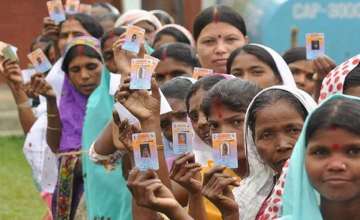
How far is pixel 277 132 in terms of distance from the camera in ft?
16.1

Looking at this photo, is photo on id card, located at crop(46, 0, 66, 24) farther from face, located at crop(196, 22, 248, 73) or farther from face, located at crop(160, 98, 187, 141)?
face, located at crop(160, 98, 187, 141)

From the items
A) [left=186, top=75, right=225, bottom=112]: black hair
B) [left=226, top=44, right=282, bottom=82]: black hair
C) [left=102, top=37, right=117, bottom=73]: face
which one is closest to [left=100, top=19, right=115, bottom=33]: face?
[left=102, top=37, right=117, bottom=73]: face

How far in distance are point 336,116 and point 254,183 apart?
2.89ft

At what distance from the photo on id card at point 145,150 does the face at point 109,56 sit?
101 inches

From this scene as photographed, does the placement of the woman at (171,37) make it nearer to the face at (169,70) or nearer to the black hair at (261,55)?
the face at (169,70)

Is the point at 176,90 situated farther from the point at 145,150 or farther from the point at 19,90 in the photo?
the point at 19,90

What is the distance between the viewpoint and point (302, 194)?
13.5 ft

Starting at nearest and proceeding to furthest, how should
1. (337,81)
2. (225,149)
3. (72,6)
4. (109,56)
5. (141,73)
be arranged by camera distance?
1. (225,149)
2. (337,81)
3. (141,73)
4. (109,56)
5. (72,6)

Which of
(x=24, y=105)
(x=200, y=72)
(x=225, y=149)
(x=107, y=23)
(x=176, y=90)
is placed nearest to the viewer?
(x=225, y=149)

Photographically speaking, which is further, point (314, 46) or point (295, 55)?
point (295, 55)

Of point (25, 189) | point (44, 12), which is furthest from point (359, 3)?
point (44, 12)

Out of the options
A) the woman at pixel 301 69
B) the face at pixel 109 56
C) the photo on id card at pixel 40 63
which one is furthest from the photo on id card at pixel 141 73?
the photo on id card at pixel 40 63

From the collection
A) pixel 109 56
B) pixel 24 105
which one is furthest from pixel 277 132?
pixel 24 105

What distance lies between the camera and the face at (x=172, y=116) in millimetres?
6078
